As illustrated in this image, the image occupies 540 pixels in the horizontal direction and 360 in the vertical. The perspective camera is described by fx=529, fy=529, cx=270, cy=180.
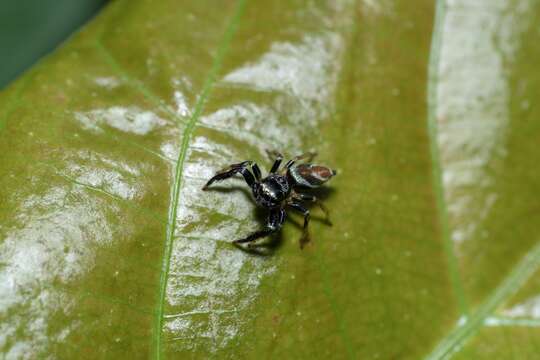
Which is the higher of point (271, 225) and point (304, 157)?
point (304, 157)

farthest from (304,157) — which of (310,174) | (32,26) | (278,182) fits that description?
(32,26)

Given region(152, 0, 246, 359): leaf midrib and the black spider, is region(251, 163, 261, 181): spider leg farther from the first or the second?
region(152, 0, 246, 359): leaf midrib

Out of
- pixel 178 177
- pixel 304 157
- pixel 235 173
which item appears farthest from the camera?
pixel 304 157

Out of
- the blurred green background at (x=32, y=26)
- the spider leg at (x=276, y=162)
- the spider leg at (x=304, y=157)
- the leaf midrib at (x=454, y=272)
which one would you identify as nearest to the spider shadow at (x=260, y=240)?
the spider leg at (x=276, y=162)

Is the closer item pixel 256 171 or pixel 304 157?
pixel 256 171

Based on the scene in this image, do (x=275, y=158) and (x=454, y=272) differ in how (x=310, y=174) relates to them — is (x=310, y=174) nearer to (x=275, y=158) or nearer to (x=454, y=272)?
(x=275, y=158)

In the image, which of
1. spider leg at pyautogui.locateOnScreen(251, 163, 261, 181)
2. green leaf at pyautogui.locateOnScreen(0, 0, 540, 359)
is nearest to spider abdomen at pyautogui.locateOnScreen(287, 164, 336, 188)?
green leaf at pyautogui.locateOnScreen(0, 0, 540, 359)

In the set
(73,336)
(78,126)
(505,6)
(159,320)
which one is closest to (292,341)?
(159,320)
